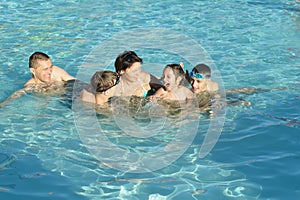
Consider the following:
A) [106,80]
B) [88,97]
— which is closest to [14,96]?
[88,97]

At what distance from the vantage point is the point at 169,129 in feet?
18.5

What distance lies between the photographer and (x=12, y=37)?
9.49m

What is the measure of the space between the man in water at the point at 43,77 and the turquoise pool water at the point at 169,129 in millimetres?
283

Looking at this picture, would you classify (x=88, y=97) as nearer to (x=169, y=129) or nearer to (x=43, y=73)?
(x=43, y=73)

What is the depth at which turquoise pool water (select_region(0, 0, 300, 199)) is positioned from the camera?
4430 mm

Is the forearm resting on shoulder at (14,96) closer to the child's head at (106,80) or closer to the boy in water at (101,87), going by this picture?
the boy in water at (101,87)

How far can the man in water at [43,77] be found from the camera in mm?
7000

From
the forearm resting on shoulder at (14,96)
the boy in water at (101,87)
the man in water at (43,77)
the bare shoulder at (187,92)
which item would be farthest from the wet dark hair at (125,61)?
the forearm resting on shoulder at (14,96)

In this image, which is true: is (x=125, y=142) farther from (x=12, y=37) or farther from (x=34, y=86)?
(x=12, y=37)

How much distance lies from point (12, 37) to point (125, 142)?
5080 millimetres

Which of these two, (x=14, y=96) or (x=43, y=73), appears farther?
(x=43, y=73)

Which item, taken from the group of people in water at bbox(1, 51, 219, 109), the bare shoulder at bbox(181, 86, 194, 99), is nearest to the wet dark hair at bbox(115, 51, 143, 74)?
the group of people in water at bbox(1, 51, 219, 109)

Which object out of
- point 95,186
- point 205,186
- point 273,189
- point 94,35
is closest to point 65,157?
point 95,186

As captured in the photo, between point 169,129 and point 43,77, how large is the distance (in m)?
2.37
